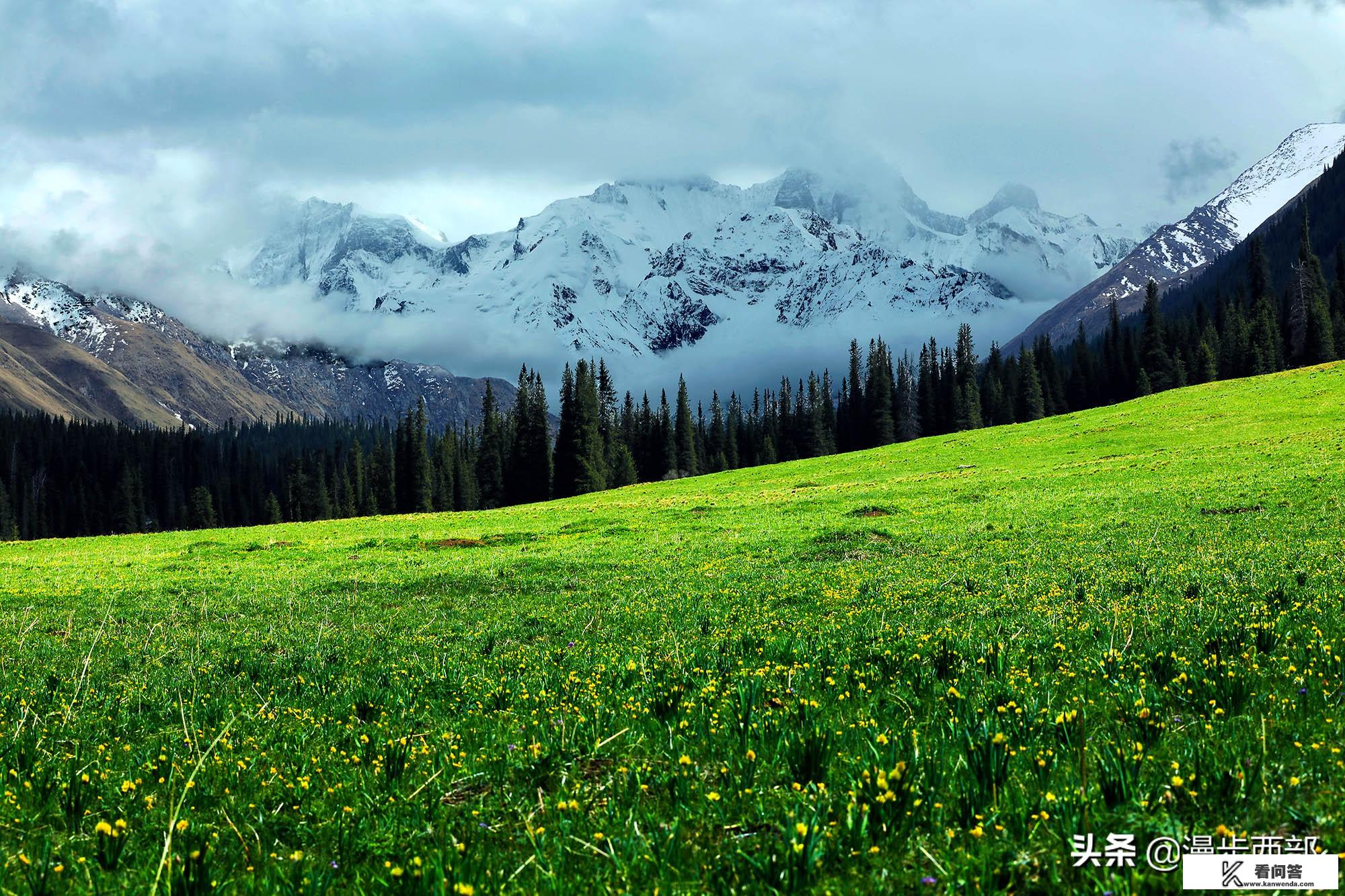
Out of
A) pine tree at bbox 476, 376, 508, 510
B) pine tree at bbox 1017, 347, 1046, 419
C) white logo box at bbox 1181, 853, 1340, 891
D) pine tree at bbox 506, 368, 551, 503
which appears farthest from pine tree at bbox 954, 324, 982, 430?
white logo box at bbox 1181, 853, 1340, 891

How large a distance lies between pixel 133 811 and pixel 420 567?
85.4 ft

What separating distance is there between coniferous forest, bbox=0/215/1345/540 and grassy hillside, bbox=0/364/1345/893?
8896 cm

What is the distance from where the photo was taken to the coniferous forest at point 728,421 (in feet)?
377

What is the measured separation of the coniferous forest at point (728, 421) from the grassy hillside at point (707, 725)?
88956 millimetres

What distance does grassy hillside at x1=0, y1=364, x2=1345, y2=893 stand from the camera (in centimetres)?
461

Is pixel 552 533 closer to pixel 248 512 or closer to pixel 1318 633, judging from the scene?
pixel 1318 633

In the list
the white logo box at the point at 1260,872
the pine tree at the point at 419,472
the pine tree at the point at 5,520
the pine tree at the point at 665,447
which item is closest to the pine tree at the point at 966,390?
the pine tree at the point at 665,447

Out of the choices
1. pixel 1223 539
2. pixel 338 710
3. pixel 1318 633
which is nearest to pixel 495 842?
pixel 338 710

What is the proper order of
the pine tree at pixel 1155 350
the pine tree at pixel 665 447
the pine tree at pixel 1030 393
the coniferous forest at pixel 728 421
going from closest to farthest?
1. the coniferous forest at pixel 728 421
2. the pine tree at pixel 1155 350
3. the pine tree at pixel 1030 393
4. the pine tree at pixel 665 447

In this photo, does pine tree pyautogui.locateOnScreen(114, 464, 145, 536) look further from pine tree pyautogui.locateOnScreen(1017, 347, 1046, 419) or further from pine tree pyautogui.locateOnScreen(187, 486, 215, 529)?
pine tree pyautogui.locateOnScreen(1017, 347, 1046, 419)

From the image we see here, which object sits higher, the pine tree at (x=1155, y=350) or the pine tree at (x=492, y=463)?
the pine tree at (x=1155, y=350)

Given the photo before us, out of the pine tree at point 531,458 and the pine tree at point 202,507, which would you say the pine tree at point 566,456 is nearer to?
the pine tree at point 531,458

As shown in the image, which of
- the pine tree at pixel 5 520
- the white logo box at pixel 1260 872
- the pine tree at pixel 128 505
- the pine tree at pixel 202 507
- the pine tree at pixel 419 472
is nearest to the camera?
the white logo box at pixel 1260 872

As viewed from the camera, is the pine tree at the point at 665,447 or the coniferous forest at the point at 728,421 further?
the pine tree at the point at 665,447
